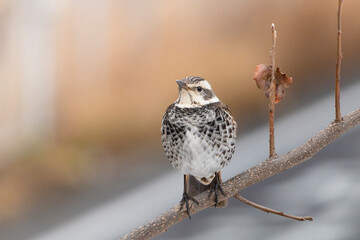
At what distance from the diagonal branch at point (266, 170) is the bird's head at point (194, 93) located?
0.13 meters

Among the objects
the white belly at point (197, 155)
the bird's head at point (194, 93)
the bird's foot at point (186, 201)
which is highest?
the bird's head at point (194, 93)

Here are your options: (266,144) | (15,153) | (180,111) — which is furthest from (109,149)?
(180,111)

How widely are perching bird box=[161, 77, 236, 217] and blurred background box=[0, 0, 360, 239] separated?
1.01ft

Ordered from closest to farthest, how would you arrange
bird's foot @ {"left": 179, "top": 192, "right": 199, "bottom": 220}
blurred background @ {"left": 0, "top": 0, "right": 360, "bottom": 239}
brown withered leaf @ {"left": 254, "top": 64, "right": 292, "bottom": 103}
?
brown withered leaf @ {"left": 254, "top": 64, "right": 292, "bottom": 103}, bird's foot @ {"left": 179, "top": 192, "right": 199, "bottom": 220}, blurred background @ {"left": 0, "top": 0, "right": 360, "bottom": 239}

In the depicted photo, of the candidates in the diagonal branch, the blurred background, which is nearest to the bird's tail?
the diagonal branch

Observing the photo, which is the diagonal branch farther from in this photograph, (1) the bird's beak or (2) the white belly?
(1) the bird's beak

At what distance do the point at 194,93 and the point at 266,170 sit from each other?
0.16 metres

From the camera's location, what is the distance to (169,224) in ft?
2.61

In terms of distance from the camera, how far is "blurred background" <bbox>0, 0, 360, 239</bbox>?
1.11 meters

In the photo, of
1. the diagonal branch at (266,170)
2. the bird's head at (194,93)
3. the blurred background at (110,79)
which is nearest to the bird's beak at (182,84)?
the bird's head at (194,93)

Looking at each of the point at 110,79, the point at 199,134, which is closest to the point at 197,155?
the point at 199,134

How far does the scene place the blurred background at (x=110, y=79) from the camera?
3.65 ft

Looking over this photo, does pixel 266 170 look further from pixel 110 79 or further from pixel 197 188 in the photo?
pixel 110 79

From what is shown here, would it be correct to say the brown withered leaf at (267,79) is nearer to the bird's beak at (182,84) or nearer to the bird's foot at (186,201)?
the bird's beak at (182,84)
